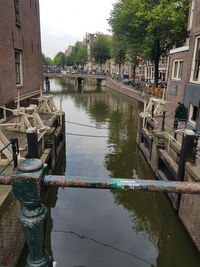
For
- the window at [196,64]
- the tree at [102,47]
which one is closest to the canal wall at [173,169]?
the window at [196,64]

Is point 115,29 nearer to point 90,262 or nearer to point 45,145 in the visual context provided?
point 45,145

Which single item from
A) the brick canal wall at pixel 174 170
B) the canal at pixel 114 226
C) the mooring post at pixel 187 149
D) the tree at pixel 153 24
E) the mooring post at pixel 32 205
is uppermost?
the tree at pixel 153 24

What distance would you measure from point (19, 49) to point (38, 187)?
37.8ft

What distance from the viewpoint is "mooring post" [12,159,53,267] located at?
1.06m

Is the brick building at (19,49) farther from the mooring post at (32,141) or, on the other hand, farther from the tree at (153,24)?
the tree at (153,24)

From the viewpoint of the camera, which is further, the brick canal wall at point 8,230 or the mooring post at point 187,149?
the mooring post at point 187,149

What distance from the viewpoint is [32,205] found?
1.11 metres

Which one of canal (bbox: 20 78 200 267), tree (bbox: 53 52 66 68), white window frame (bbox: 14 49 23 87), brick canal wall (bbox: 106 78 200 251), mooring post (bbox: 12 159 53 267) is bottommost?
canal (bbox: 20 78 200 267)

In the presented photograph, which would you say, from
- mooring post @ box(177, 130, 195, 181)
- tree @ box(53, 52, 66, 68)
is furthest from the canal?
tree @ box(53, 52, 66, 68)

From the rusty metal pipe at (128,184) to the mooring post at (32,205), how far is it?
10 cm

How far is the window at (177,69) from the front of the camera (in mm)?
12759

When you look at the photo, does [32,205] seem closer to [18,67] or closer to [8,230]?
[8,230]

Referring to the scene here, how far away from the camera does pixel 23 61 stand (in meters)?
11.4

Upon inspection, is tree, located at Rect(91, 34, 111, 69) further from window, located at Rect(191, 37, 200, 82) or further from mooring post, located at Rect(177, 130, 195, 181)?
mooring post, located at Rect(177, 130, 195, 181)
